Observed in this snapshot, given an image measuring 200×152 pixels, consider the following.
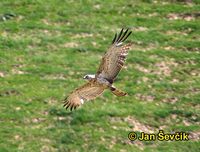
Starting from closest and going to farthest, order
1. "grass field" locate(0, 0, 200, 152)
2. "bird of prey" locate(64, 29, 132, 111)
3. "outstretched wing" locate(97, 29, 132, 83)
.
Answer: "bird of prey" locate(64, 29, 132, 111), "outstretched wing" locate(97, 29, 132, 83), "grass field" locate(0, 0, 200, 152)

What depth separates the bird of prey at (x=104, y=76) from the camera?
10.6m

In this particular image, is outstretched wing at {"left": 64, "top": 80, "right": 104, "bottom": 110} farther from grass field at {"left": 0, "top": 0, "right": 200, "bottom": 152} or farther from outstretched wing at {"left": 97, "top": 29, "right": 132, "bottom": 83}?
grass field at {"left": 0, "top": 0, "right": 200, "bottom": 152}

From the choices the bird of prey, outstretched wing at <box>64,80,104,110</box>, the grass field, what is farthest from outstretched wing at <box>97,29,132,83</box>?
the grass field

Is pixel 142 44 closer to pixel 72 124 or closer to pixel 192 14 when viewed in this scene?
pixel 192 14

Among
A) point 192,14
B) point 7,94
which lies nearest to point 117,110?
point 7,94

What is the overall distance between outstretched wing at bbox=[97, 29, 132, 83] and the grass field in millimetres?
4451

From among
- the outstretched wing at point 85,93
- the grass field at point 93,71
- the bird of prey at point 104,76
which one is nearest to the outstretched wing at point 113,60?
the bird of prey at point 104,76

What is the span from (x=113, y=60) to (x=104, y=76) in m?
0.53

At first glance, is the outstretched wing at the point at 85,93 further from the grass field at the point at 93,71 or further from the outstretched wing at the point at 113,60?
the grass field at the point at 93,71

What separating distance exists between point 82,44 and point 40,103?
158 inches

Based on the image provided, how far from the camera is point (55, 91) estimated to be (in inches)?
677

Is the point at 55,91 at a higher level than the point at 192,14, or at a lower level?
lower

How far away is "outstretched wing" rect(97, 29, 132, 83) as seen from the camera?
1082 centimetres

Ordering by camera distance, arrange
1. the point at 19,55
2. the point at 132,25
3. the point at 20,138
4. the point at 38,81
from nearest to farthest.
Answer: the point at 20,138 < the point at 38,81 < the point at 19,55 < the point at 132,25
